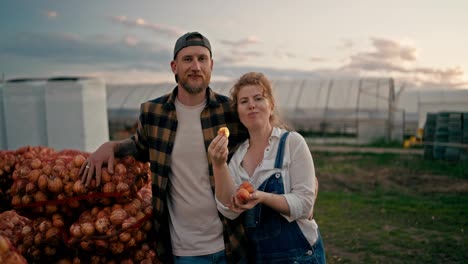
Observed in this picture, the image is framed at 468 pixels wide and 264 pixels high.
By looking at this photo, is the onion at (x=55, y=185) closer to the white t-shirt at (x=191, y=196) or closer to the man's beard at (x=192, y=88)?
the white t-shirt at (x=191, y=196)

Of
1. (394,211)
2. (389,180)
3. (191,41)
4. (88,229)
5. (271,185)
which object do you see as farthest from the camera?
(389,180)

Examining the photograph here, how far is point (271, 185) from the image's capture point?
7.82 feet

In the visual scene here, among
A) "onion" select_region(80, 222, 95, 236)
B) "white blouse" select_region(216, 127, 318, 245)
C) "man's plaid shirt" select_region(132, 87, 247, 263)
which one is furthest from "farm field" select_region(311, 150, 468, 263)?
"onion" select_region(80, 222, 95, 236)

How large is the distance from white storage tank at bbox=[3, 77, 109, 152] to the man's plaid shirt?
5374mm

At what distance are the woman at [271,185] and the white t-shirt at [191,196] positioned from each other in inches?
8.4

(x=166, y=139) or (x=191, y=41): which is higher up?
(x=191, y=41)

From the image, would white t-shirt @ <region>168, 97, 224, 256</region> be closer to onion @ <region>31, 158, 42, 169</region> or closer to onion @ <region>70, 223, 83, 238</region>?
onion @ <region>70, 223, 83, 238</region>

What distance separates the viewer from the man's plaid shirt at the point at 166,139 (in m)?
2.60

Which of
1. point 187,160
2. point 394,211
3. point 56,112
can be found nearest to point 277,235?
point 187,160

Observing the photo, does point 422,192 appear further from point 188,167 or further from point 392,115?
point 392,115

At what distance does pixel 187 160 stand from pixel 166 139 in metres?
0.19

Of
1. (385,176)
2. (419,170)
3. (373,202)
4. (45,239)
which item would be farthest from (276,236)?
(419,170)

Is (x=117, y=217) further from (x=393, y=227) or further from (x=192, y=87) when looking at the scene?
(x=393, y=227)

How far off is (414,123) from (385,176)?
12.3 meters
